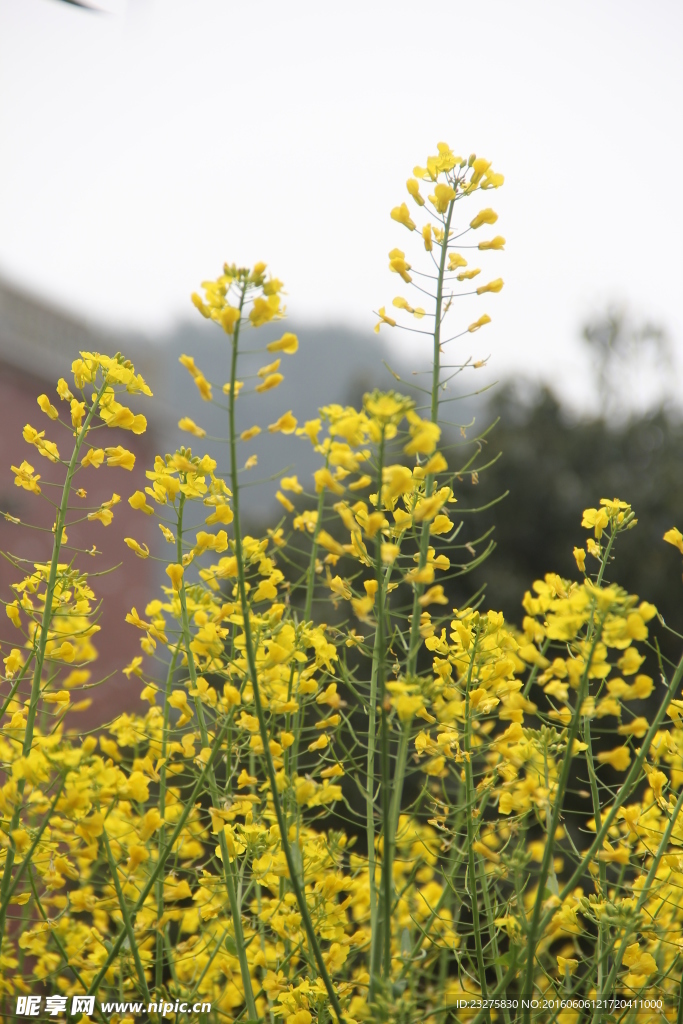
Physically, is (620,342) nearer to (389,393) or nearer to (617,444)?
(617,444)

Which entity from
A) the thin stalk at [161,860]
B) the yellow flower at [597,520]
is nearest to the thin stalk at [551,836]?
the thin stalk at [161,860]

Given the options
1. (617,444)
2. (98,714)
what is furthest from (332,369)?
(98,714)

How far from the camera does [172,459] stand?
1513 mm

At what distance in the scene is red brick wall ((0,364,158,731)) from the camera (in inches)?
257

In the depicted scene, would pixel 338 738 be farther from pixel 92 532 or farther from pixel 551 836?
pixel 92 532

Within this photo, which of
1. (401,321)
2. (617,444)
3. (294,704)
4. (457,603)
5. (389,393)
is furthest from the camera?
(617,444)

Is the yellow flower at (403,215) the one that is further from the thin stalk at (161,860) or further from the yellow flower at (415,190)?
the thin stalk at (161,860)

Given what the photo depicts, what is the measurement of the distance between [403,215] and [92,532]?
6134 millimetres

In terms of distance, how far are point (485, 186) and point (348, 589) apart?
2.85 ft

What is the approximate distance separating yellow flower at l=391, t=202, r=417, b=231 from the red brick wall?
171 inches

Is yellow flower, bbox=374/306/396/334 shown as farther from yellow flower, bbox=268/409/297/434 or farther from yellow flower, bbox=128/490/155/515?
yellow flower, bbox=128/490/155/515

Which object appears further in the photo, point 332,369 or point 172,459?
point 332,369

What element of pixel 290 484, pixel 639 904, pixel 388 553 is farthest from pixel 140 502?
pixel 639 904

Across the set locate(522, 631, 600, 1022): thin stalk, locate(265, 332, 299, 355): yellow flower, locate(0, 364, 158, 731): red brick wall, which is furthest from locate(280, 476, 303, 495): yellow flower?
locate(0, 364, 158, 731): red brick wall
